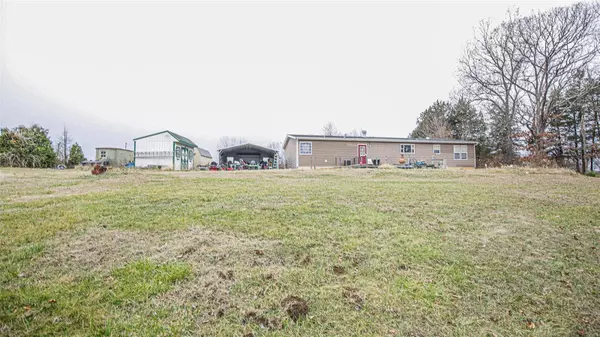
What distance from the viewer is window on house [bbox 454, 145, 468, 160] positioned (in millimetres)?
23375

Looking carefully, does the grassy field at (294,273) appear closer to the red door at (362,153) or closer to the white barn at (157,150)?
the red door at (362,153)

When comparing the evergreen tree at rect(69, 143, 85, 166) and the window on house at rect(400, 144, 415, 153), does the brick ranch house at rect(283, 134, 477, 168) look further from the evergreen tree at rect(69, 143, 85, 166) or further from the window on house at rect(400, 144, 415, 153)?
the evergreen tree at rect(69, 143, 85, 166)

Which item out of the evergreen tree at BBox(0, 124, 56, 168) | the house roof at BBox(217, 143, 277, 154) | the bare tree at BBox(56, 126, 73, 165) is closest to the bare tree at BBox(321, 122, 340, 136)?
the house roof at BBox(217, 143, 277, 154)

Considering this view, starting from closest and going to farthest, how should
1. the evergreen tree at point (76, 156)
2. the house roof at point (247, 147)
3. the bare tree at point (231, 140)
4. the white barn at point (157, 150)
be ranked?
1. the white barn at point (157, 150)
2. the house roof at point (247, 147)
3. the evergreen tree at point (76, 156)
4. the bare tree at point (231, 140)

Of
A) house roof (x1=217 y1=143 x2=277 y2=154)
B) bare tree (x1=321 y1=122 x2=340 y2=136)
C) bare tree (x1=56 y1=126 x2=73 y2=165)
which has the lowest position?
house roof (x1=217 y1=143 x2=277 y2=154)

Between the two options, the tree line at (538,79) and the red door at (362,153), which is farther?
the red door at (362,153)

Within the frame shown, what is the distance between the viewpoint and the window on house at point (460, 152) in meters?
23.4

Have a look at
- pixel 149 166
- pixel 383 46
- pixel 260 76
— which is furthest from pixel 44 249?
pixel 260 76

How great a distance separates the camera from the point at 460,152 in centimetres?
2348

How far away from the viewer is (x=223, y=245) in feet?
9.58

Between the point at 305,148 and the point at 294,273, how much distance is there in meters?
18.4

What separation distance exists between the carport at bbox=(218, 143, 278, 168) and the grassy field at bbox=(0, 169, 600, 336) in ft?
A: 67.7

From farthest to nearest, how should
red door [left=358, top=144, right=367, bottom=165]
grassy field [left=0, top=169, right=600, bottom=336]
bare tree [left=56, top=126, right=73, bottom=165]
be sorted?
bare tree [left=56, top=126, right=73, bottom=165] < red door [left=358, top=144, right=367, bottom=165] < grassy field [left=0, top=169, right=600, bottom=336]

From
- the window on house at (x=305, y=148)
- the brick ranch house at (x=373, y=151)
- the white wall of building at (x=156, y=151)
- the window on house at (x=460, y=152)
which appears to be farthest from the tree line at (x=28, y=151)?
the window on house at (x=460, y=152)
